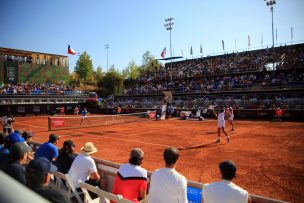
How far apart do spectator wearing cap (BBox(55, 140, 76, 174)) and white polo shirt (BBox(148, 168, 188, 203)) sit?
3.42 meters

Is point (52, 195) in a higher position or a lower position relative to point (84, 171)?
higher

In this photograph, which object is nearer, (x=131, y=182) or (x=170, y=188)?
(x=170, y=188)

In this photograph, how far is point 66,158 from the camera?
6.77 meters

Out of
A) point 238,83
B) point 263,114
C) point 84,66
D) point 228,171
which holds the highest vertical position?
point 84,66

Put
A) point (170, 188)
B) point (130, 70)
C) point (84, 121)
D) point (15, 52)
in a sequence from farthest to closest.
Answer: point (130, 70)
point (15, 52)
point (84, 121)
point (170, 188)

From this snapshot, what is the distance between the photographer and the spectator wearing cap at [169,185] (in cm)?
413

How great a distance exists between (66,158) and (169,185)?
3775 millimetres

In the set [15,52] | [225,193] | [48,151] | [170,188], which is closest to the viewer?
[225,193]

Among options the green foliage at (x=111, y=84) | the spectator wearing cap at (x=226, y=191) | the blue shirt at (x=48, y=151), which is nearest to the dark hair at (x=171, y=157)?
the spectator wearing cap at (x=226, y=191)

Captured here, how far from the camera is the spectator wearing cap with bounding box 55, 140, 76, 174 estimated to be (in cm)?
669

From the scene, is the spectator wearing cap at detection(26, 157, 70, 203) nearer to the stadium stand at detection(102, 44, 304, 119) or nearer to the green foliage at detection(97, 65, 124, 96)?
the stadium stand at detection(102, 44, 304, 119)

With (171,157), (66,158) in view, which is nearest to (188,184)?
(171,157)

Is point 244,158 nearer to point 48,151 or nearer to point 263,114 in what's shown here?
point 48,151

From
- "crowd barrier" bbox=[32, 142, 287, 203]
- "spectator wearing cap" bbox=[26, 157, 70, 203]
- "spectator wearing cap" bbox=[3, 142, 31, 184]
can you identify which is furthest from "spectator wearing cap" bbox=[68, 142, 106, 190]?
"spectator wearing cap" bbox=[26, 157, 70, 203]
